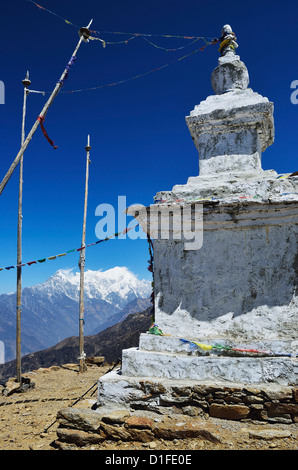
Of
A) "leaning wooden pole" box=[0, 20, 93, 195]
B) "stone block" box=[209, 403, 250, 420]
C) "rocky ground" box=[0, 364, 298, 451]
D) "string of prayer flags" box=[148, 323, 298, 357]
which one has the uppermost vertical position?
"leaning wooden pole" box=[0, 20, 93, 195]

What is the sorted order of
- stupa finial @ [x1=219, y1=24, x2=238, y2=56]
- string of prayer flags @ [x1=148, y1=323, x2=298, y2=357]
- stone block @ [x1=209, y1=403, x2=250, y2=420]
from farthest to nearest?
1. stupa finial @ [x1=219, y1=24, x2=238, y2=56]
2. string of prayer flags @ [x1=148, y1=323, x2=298, y2=357]
3. stone block @ [x1=209, y1=403, x2=250, y2=420]

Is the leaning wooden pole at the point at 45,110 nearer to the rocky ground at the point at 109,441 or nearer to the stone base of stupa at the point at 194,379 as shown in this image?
the stone base of stupa at the point at 194,379

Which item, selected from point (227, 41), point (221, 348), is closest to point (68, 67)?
point (227, 41)

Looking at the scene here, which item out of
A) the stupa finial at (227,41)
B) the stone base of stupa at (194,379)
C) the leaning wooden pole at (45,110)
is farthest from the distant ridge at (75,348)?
the leaning wooden pole at (45,110)

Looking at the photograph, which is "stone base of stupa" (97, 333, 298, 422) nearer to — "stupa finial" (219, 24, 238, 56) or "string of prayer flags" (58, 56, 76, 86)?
"string of prayer flags" (58, 56, 76, 86)

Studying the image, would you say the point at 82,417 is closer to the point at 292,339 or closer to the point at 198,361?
the point at 198,361

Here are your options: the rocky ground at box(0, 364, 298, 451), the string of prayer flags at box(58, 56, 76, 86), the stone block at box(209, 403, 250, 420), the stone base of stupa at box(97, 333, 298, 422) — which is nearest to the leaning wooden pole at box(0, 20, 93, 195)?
the string of prayer flags at box(58, 56, 76, 86)

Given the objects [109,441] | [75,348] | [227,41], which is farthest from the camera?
[75,348]

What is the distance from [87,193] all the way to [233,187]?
30.0ft

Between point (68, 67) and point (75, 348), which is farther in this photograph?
point (75, 348)

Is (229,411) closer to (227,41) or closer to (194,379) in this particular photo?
(194,379)

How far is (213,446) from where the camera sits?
351cm

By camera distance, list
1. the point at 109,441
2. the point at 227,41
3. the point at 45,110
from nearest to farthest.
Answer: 1. the point at 109,441
2. the point at 45,110
3. the point at 227,41
